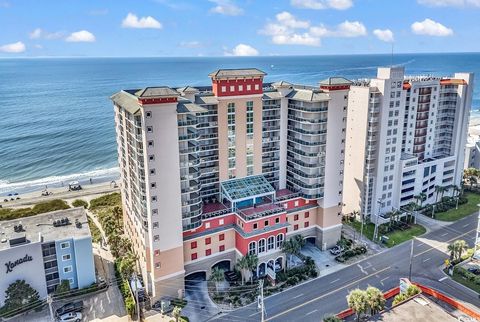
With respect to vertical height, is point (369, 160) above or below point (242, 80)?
below

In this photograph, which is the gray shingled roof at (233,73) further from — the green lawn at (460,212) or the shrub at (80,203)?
the green lawn at (460,212)

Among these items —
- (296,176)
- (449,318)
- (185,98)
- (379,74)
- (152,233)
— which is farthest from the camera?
(379,74)

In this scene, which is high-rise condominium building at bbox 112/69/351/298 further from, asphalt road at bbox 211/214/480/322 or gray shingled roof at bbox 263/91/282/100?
asphalt road at bbox 211/214/480/322

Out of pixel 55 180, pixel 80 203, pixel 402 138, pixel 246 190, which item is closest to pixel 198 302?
pixel 246 190

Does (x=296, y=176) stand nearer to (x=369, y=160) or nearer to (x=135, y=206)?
(x=369, y=160)

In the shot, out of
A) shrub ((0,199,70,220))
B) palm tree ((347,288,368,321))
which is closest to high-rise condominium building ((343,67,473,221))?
palm tree ((347,288,368,321))

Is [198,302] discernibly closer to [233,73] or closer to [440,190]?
[233,73]

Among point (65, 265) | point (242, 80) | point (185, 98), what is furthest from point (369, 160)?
point (65, 265)
